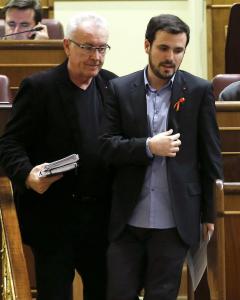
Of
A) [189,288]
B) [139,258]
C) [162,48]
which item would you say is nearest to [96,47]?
[162,48]

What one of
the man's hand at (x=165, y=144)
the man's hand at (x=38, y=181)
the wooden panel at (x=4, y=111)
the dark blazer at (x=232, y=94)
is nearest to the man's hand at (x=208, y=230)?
the man's hand at (x=165, y=144)

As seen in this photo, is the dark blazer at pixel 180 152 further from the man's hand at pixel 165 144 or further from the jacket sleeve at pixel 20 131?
the jacket sleeve at pixel 20 131

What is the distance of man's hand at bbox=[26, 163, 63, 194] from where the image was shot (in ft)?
4.43

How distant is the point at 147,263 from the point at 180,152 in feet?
0.68

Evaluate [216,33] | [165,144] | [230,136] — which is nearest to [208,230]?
[165,144]

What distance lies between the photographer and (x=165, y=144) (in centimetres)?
126

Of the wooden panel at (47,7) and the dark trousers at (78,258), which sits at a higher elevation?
the wooden panel at (47,7)

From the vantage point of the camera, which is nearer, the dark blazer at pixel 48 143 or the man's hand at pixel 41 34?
the dark blazer at pixel 48 143

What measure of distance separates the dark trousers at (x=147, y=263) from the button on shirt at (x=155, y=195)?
0.02m

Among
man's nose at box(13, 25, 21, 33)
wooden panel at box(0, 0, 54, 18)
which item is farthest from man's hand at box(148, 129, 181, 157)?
wooden panel at box(0, 0, 54, 18)

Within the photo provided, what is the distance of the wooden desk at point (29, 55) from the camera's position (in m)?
2.31

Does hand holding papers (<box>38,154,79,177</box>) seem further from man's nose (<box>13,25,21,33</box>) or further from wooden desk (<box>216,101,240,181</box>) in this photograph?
man's nose (<box>13,25,21,33</box>)

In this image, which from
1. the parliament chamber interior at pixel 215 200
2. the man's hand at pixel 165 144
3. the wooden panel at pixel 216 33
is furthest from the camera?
the wooden panel at pixel 216 33

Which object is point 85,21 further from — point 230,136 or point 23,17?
point 23,17
